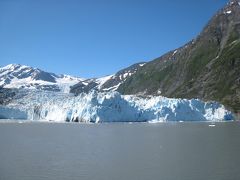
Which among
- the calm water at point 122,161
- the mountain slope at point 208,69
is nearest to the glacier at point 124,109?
the mountain slope at point 208,69

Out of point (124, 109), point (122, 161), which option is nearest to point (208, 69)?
point (124, 109)

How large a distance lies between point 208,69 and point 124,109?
6559 centimetres

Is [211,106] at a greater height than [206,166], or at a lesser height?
greater

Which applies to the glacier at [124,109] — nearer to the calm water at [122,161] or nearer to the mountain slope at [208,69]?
the mountain slope at [208,69]

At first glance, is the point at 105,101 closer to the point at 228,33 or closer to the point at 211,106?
the point at 211,106

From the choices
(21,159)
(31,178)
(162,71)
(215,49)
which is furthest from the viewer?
(162,71)

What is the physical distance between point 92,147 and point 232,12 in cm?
12614

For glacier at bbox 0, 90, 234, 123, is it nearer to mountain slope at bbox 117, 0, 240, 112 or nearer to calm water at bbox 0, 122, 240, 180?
mountain slope at bbox 117, 0, 240, 112

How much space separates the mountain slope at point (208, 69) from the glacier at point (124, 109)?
22935mm

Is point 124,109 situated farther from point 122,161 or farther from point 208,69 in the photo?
point 208,69

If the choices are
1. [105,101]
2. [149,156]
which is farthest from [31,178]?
[105,101]

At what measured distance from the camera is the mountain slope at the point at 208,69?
11206 centimetres

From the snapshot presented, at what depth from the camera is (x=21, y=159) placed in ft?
77.4

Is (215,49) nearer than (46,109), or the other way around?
(46,109)
